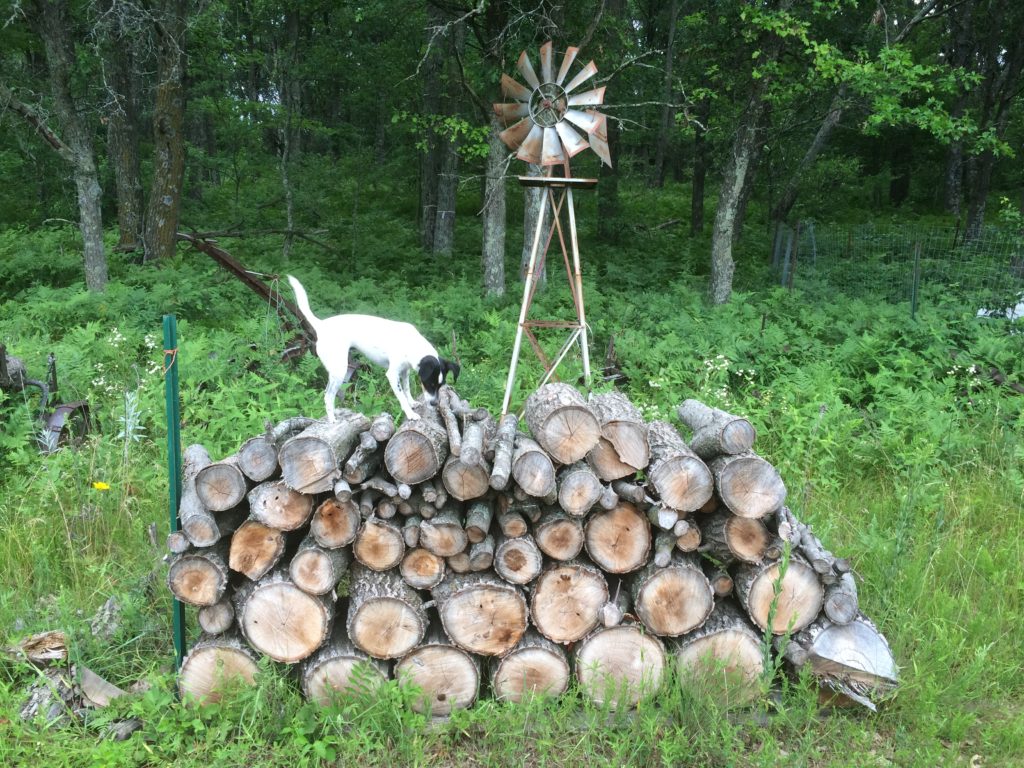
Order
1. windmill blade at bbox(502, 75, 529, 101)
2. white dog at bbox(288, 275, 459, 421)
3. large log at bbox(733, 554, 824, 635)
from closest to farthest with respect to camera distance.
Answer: large log at bbox(733, 554, 824, 635), white dog at bbox(288, 275, 459, 421), windmill blade at bbox(502, 75, 529, 101)

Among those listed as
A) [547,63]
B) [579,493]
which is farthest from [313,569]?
[547,63]

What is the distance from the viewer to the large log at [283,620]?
329 centimetres

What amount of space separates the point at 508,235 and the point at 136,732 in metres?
15.8

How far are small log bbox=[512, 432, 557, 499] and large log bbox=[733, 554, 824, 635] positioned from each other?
1.13 m

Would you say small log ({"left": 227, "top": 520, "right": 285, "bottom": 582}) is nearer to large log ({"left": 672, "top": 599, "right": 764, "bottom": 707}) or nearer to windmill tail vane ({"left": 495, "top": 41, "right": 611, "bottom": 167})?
large log ({"left": 672, "top": 599, "right": 764, "bottom": 707})

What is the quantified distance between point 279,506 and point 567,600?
1.44 metres

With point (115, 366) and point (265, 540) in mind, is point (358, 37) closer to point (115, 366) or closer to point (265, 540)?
point (115, 366)

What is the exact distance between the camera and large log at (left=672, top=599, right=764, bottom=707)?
333 cm

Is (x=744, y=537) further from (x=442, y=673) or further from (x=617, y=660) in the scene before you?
(x=442, y=673)

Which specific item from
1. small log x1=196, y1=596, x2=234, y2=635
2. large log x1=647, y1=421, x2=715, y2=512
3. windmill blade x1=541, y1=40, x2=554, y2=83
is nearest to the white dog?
small log x1=196, y1=596, x2=234, y2=635

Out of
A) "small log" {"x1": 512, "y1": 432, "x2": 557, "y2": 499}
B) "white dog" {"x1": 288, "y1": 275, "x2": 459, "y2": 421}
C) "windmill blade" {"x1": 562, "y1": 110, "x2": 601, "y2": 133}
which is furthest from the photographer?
Result: "windmill blade" {"x1": 562, "y1": 110, "x2": 601, "y2": 133}

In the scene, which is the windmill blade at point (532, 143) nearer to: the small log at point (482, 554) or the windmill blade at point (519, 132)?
the windmill blade at point (519, 132)

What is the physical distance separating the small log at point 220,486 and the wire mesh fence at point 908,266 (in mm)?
9407

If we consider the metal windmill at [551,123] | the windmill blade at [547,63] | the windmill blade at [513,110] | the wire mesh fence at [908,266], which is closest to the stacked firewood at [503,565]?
the metal windmill at [551,123]
